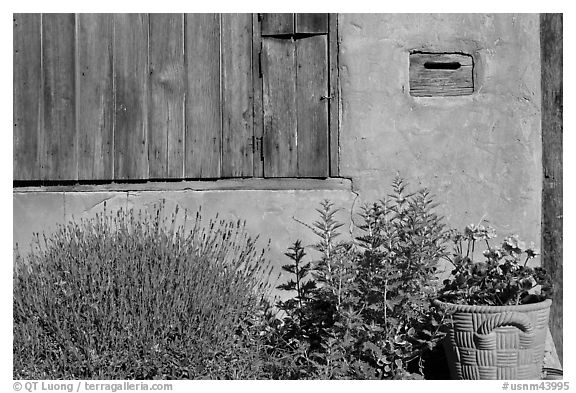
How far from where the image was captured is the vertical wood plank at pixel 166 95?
479cm

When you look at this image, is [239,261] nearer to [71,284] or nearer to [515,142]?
[71,284]

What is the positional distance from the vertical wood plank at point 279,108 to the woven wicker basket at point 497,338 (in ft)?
4.81

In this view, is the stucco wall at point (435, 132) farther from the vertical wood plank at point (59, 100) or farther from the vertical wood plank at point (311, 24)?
the vertical wood plank at point (59, 100)

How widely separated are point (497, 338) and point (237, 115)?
2186mm

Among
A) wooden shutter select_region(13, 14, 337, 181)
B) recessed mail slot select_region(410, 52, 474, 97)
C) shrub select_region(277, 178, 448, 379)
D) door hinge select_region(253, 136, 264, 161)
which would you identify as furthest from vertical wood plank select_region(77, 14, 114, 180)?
recessed mail slot select_region(410, 52, 474, 97)

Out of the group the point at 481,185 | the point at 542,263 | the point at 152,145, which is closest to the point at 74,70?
the point at 152,145

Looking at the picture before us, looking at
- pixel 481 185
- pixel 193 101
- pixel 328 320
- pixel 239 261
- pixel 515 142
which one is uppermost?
pixel 193 101

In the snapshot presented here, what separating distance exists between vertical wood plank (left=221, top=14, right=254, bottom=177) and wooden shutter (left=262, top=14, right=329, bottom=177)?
0.11 metres

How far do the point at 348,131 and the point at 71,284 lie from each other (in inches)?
79.8

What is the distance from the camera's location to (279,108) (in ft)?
15.6

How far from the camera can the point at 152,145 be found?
189 inches

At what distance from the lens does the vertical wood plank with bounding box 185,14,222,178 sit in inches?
188

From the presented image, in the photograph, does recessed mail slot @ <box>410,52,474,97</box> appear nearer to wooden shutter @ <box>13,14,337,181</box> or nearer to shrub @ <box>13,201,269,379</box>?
wooden shutter @ <box>13,14,337,181</box>

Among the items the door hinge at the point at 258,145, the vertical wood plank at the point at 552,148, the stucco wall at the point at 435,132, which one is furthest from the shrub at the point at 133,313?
the vertical wood plank at the point at 552,148
